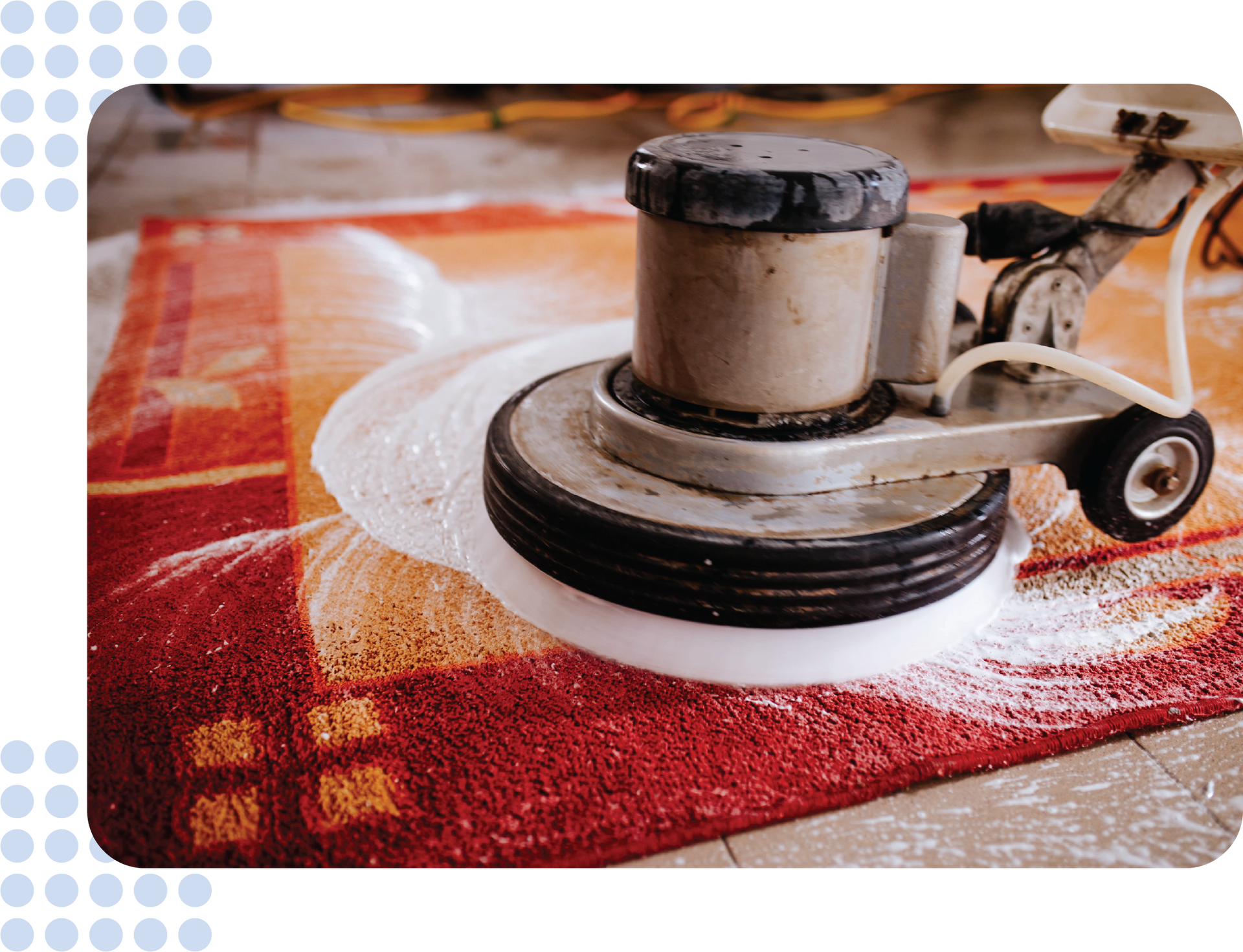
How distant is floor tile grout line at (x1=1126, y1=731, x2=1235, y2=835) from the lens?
95 cm

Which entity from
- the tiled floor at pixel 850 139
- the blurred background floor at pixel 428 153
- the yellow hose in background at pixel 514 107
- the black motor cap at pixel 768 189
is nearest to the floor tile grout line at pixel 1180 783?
the tiled floor at pixel 850 139

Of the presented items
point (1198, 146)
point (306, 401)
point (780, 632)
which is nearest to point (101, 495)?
point (306, 401)

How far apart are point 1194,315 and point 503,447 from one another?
2.17 metres

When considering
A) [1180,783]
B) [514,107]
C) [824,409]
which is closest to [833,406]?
[824,409]

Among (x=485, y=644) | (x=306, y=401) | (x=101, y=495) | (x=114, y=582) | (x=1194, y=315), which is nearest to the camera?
(x=485, y=644)

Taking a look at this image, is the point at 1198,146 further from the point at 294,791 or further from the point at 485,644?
the point at 294,791

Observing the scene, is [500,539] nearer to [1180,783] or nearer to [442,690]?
[442,690]

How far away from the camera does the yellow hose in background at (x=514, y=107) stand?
A: 16.2 feet

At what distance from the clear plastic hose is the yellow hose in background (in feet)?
13.5

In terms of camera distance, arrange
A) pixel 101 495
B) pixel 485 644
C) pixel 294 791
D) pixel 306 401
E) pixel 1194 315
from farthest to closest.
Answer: pixel 1194 315 < pixel 306 401 < pixel 101 495 < pixel 485 644 < pixel 294 791

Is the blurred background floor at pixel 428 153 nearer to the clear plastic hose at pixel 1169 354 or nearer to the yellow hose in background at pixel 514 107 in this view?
the yellow hose in background at pixel 514 107

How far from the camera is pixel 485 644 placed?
47.0 inches

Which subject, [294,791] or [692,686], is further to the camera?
[692,686]

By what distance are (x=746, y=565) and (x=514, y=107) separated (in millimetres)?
4770
